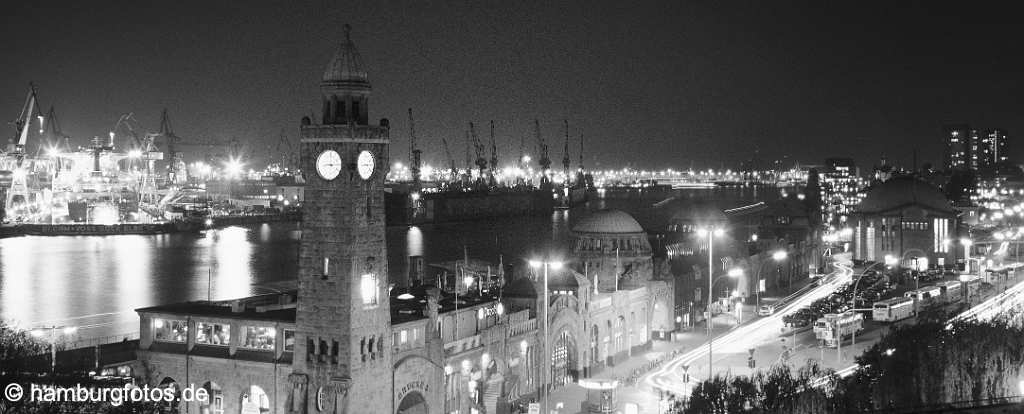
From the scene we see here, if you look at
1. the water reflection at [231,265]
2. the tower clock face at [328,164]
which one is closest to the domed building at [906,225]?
the water reflection at [231,265]

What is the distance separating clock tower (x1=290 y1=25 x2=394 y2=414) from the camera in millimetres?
36906

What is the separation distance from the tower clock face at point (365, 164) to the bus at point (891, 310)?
132 ft

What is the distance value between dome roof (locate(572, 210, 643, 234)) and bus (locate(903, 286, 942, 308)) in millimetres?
17693

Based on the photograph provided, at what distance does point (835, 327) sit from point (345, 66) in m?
31.8

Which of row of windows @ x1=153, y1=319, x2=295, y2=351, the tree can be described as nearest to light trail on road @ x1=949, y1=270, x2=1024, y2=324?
row of windows @ x1=153, y1=319, x2=295, y2=351

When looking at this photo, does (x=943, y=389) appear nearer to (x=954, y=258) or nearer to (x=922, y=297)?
(x=922, y=297)

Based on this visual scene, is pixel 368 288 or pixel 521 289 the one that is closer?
pixel 368 288

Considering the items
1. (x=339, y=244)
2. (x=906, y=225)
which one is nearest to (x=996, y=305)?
(x=906, y=225)

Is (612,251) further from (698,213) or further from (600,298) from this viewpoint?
(698,213)

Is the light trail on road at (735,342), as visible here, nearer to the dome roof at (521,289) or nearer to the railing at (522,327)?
the railing at (522,327)

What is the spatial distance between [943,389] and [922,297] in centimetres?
3574

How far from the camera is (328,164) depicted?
121 ft

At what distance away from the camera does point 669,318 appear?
70.2 meters

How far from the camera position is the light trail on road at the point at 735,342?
50487mm
